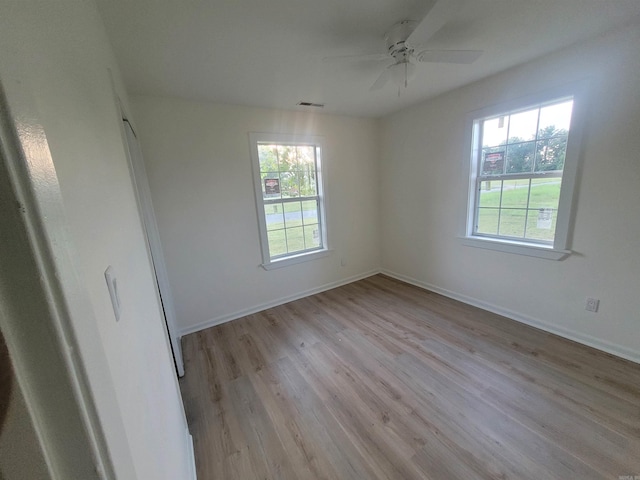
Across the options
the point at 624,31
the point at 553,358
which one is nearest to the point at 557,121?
the point at 624,31

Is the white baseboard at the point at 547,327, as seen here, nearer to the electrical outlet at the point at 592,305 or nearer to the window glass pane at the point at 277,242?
the electrical outlet at the point at 592,305

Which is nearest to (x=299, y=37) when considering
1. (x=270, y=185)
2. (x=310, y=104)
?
(x=310, y=104)

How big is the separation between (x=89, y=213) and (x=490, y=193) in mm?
3200

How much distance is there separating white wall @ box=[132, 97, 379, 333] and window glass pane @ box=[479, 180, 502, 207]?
5.59ft

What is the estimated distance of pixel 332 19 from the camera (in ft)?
4.87

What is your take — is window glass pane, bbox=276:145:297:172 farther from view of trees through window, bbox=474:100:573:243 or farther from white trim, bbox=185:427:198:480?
white trim, bbox=185:427:198:480

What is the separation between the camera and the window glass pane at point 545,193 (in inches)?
86.4

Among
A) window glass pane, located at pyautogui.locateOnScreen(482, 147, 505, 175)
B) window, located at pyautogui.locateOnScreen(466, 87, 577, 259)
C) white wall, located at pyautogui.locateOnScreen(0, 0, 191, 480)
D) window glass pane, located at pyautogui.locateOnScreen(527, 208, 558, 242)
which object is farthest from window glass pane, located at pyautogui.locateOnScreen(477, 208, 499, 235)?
white wall, located at pyautogui.locateOnScreen(0, 0, 191, 480)

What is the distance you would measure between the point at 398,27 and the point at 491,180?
1.86 m

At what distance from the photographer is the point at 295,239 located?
3.36 metres

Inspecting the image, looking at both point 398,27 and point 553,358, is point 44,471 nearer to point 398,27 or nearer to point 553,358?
point 398,27

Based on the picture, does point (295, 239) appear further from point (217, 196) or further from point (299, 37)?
point (299, 37)

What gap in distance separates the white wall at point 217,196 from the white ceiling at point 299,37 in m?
0.29

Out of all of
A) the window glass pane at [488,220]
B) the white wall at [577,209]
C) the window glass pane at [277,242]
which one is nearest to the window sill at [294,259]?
the window glass pane at [277,242]
